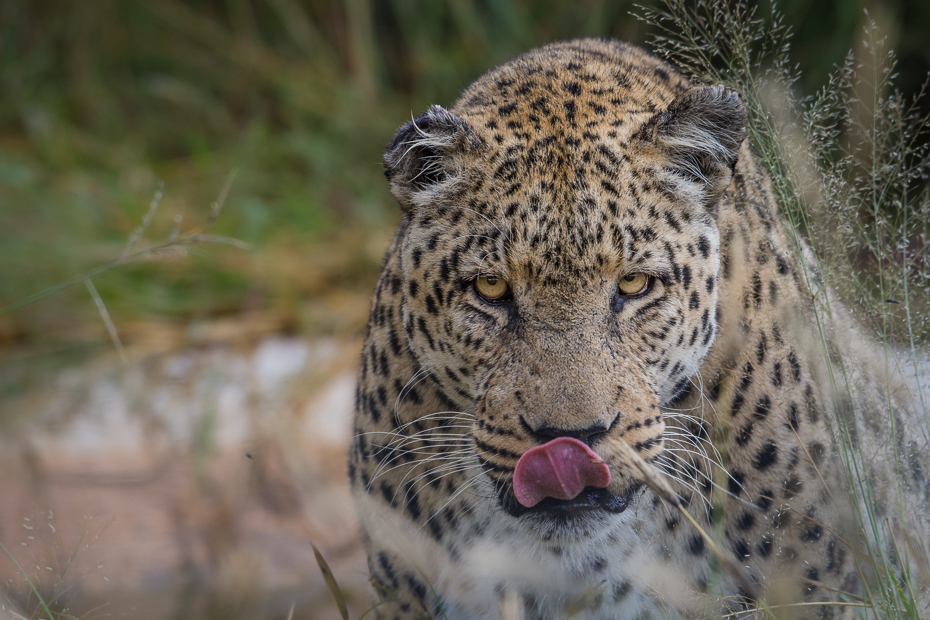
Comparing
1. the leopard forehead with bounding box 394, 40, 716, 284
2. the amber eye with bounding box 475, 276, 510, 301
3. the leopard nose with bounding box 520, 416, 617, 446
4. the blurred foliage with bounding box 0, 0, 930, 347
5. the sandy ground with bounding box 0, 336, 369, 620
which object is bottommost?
the sandy ground with bounding box 0, 336, 369, 620

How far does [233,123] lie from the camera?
851cm

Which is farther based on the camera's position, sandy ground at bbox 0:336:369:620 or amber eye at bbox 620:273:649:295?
sandy ground at bbox 0:336:369:620

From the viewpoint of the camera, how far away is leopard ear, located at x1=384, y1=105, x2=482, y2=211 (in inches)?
106

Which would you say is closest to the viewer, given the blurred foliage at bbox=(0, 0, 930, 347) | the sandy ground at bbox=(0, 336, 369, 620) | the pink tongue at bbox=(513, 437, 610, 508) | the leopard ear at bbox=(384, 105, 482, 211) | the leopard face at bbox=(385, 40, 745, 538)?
A: the pink tongue at bbox=(513, 437, 610, 508)

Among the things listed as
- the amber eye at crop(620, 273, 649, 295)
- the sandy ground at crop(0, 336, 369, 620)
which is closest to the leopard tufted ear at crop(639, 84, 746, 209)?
the amber eye at crop(620, 273, 649, 295)

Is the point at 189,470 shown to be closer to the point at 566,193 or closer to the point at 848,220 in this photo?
the point at 566,193

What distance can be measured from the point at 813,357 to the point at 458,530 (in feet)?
4.17

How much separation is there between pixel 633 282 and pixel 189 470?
3.42 metres

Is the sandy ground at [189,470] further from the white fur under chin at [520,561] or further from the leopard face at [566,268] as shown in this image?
the leopard face at [566,268]

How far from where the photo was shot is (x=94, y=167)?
26.6 ft

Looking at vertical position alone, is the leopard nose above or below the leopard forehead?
below

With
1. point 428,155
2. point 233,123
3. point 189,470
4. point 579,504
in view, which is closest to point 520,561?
point 579,504

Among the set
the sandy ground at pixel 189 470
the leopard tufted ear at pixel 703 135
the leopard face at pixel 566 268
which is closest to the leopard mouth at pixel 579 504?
the leopard face at pixel 566 268

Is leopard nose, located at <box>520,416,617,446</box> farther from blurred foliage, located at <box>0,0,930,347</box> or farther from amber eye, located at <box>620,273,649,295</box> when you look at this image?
blurred foliage, located at <box>0,0,930,347</box>
